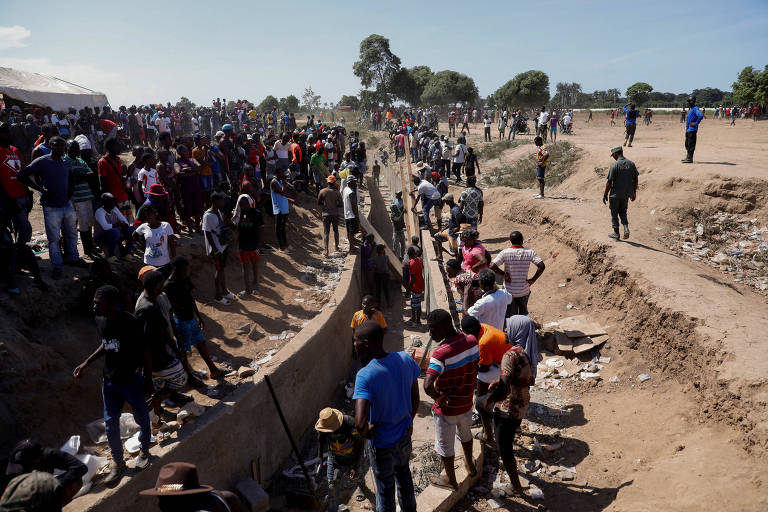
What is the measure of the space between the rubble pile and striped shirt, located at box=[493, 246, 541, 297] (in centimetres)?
448

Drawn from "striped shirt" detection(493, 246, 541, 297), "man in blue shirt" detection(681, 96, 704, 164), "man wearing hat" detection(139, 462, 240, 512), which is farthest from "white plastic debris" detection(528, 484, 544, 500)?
"man in blue shirt" detection(681, 96, 704, 164)

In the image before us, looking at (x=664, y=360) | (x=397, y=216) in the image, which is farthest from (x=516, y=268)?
(x=397, y=216)

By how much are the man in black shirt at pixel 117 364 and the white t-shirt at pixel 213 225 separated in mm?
3205

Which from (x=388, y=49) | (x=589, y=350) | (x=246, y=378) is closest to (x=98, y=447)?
(x=246, y=378)

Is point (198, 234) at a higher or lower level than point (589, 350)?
higher

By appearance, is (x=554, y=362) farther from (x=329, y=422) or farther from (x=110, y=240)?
(x=110, y=240)

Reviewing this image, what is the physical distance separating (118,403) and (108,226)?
3542 millimetres

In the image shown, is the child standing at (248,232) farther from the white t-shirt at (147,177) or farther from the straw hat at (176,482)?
the straw hat at (176,482)

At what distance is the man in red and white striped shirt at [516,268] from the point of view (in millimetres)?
6344

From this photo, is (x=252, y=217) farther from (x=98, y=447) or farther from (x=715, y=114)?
(x=715, y=114)

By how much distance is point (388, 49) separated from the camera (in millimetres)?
52125

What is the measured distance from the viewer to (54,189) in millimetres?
6141

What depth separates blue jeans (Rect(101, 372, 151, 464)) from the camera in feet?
13.9

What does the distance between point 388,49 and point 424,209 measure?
1793 inches
